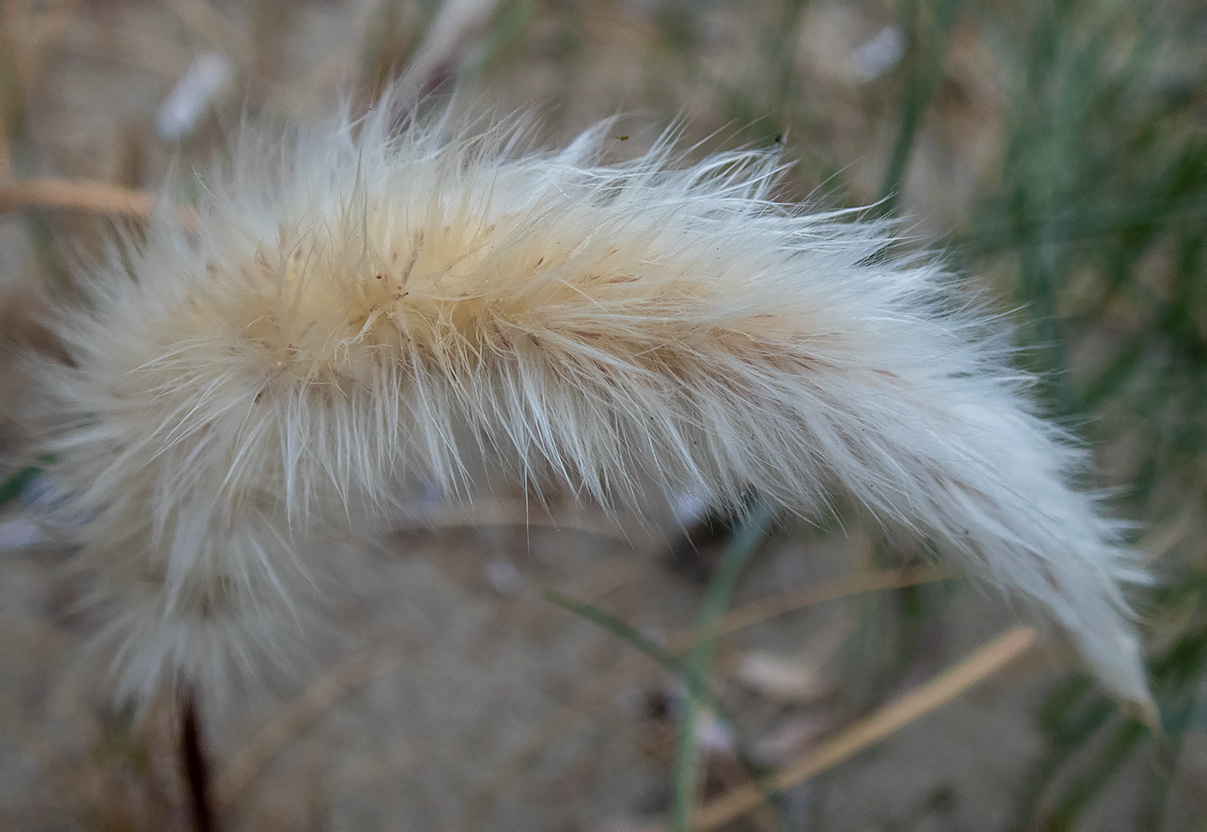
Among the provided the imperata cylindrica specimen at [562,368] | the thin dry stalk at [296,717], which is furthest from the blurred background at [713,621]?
the imperata cylindrica specimen at [562,368]

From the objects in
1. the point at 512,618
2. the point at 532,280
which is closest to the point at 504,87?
the point at 512,618

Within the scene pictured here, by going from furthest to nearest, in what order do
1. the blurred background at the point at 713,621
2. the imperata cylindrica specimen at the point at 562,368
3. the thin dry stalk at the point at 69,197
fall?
1. the blurred background at the point at 713,621
2. the thin dry stalk at the point at 69,197
3. the imperata cylindrica specimen at the point at 562,368

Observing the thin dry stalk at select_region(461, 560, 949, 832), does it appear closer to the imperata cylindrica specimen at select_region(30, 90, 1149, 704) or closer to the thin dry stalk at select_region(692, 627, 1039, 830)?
the thin dry stalk at select_region(692, 627, 1039, 830)

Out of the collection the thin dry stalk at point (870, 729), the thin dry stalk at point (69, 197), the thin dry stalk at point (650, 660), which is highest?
the thin dry stalk at point (69, 197)

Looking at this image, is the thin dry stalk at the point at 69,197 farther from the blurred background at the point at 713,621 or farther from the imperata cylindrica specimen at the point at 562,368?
the imperata cylindrica specimen at the point at 562,368

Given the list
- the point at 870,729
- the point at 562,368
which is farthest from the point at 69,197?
the point at 870,729

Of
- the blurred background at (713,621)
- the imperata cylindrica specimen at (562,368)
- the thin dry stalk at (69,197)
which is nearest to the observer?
the imperata cylindrica specimen at (562,368)

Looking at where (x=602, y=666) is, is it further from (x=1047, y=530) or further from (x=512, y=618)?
(x=1047, y=530)

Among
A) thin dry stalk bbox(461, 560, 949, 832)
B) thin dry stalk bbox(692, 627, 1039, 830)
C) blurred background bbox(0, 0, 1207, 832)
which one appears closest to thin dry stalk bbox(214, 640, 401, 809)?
blurred background bbox(0, 0, 1207, 832)
